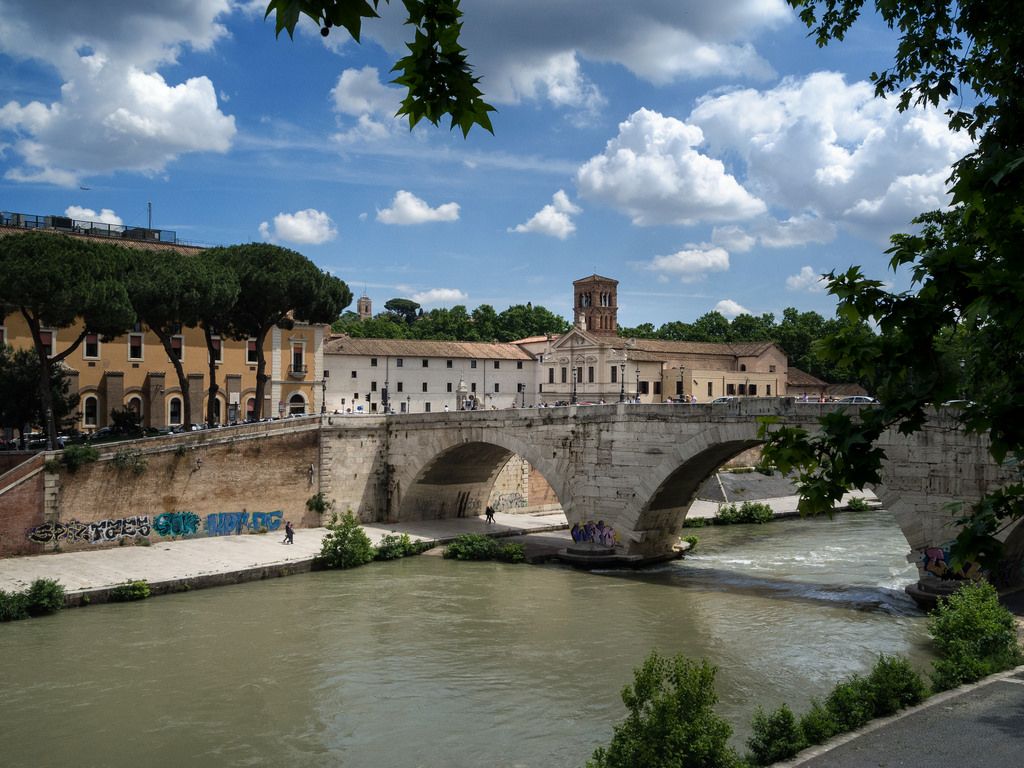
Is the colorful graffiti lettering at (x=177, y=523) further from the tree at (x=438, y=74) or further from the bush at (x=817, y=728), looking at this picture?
the tree at (x=438, y=74)

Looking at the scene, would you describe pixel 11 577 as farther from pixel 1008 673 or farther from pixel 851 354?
pixel 851 354

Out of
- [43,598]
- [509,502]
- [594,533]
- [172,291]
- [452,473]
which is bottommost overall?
[43,598]

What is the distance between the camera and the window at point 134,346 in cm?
3778

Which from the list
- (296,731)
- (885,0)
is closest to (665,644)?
(296,731)

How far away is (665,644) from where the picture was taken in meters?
19.7

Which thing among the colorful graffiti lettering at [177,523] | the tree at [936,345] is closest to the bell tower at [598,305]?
the colorful graffiti lettering at [177,523]

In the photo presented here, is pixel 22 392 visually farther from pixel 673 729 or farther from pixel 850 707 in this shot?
pixel 850 707

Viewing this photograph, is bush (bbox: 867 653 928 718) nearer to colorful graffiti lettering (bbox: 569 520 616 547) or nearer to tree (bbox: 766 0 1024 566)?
tree (bbox: 766 0 1024 566)

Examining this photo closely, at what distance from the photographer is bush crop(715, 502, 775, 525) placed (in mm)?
39094

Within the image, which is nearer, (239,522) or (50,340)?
(239,522)

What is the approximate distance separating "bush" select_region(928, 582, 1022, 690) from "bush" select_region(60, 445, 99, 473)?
75.2ft

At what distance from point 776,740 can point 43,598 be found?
682 inches

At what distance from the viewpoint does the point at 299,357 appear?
43.1 metres

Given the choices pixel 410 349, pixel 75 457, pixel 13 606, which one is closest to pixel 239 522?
pixel 75 457
